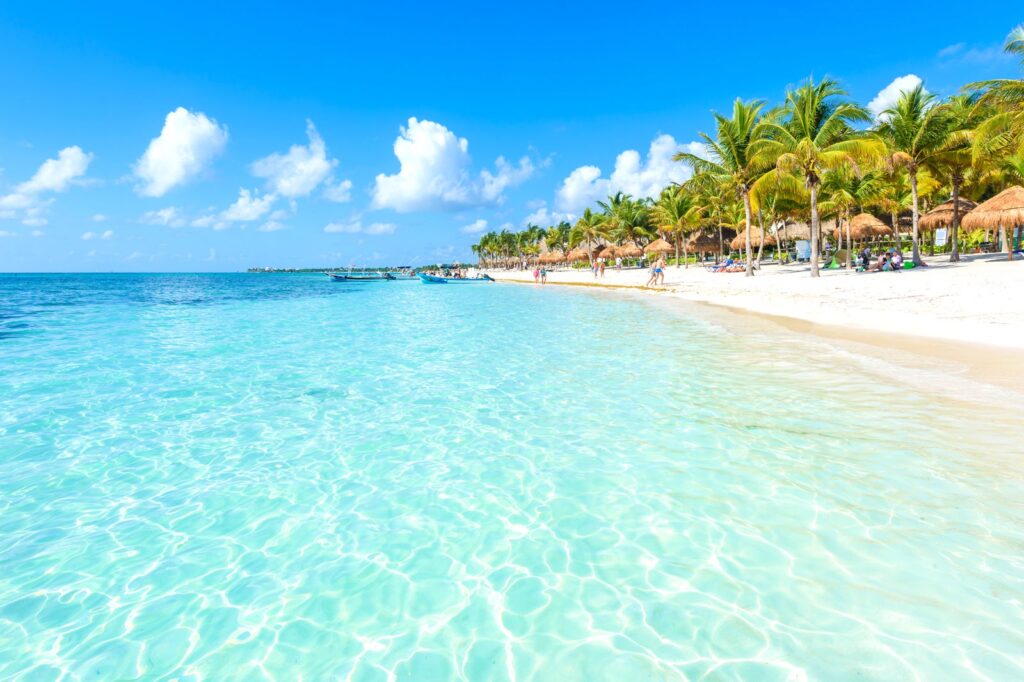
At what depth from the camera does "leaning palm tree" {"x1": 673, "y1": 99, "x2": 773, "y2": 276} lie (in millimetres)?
25969

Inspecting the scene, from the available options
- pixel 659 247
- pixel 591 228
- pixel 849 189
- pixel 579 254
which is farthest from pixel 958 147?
pixel 579 254

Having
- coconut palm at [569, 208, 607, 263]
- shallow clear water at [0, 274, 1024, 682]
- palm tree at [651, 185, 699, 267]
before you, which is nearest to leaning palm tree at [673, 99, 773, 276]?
palm tree at [651, 185, 699, 267]

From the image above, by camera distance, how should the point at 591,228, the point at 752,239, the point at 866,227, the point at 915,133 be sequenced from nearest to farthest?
the point at 915,133, the point at 866,227, the point at 752,239, the point at 591,228

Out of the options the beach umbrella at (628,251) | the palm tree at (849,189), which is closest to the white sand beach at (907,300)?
the palm tree at (849,189)

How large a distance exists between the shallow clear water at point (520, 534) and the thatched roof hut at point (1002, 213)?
73.5ft

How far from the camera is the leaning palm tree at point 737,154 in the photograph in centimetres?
2597

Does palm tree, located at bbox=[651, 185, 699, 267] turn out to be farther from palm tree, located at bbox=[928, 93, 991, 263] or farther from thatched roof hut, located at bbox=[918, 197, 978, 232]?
palm tree, located at bbox=[928, 93, 991, 263]

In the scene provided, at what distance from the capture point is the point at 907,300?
1555cm

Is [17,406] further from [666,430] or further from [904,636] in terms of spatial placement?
[904,636]

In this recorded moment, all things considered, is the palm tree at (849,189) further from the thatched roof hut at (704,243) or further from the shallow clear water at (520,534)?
the shallow clear water at (520,534)

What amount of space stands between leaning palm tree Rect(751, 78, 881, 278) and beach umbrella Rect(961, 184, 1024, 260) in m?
6.12

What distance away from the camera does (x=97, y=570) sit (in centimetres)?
368

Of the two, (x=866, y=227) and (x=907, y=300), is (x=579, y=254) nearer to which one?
(x=866, y=227)

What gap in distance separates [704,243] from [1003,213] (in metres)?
25.7
